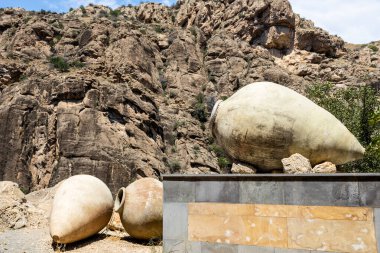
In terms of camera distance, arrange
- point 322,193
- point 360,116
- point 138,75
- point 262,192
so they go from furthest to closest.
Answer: point 138,75 < point 360,116 < point 262,192 < point 322,193

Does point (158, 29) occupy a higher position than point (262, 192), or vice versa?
point (158, 29)

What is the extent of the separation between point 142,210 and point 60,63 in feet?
91.3

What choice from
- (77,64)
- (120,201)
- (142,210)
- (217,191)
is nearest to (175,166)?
(77,64)

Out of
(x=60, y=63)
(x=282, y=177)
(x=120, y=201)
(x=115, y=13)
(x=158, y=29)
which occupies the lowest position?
(x=120, y=201)

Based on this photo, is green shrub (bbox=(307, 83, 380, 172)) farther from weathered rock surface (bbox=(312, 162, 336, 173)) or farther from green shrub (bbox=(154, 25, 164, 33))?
green shrub (bbox=(154, 25, 164, 33))

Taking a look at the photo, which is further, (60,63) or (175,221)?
(60,63)

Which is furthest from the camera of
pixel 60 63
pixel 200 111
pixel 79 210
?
pixel 200 111

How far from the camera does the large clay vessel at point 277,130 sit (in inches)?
245

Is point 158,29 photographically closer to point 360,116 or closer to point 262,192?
point 360,116

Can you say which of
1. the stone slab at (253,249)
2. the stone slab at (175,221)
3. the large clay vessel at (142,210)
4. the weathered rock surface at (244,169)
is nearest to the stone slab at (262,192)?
the weathered rock surface at (244,169)

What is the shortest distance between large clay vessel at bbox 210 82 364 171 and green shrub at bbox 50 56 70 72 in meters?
28.5

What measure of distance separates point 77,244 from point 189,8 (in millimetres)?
48367

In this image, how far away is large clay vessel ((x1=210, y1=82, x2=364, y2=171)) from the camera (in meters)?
6.22

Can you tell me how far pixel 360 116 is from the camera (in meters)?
16.1
